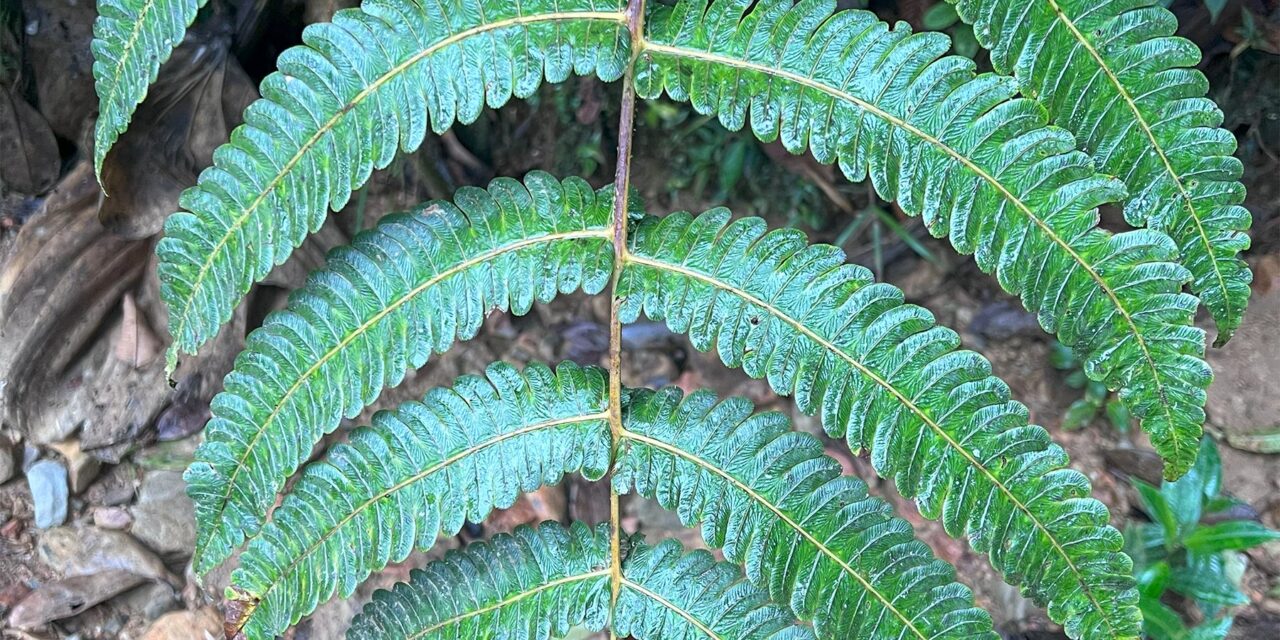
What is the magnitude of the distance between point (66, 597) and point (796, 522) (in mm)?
1560

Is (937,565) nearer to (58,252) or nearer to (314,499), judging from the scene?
(314,499)

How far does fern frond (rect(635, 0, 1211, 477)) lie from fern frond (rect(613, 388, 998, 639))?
11.9 inches

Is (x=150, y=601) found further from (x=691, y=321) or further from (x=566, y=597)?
(x=691, y=321)

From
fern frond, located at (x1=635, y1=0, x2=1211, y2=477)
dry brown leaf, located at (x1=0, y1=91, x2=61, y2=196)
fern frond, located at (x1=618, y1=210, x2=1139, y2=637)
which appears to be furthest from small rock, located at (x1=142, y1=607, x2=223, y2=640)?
fern frond, located at (x1=635, y1=0, x2=1211, y2=477)

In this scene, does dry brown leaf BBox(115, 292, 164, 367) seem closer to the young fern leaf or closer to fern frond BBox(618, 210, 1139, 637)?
the young fern leaf

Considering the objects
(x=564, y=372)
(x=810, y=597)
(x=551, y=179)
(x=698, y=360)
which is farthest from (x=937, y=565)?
(x=698, y=360)

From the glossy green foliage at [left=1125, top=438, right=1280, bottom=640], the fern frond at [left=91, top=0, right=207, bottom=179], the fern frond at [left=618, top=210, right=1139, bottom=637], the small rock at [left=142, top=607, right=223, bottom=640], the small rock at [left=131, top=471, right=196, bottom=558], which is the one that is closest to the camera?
the fern frond at [left=618, top=210, right=1139, bottom=637]

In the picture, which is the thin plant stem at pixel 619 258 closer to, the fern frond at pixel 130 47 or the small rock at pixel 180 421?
the fern frond at pixel 130 47

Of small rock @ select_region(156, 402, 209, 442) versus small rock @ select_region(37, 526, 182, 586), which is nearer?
small rock @ select_region(37, 526, 182, 586)

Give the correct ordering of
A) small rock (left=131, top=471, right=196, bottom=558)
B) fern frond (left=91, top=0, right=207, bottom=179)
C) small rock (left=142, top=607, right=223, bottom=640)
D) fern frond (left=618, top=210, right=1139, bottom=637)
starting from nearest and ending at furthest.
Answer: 1. fern frond (left=618, top=210, right=1139, bottom=637)
2. fern frond (left=91, top=0, right=207, bottom=179)
3. small rock (left=142, top=607, right=223, bottom=640)
4. small rock (left=131, top=471, right=196, bottom=558)

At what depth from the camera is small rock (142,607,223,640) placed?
1.73 m

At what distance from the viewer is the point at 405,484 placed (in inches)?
42.4

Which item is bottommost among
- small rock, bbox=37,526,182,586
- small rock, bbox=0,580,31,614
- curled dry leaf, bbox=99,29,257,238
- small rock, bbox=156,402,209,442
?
small rock, bbox=0,580,31,614

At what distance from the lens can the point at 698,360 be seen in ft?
6.86
